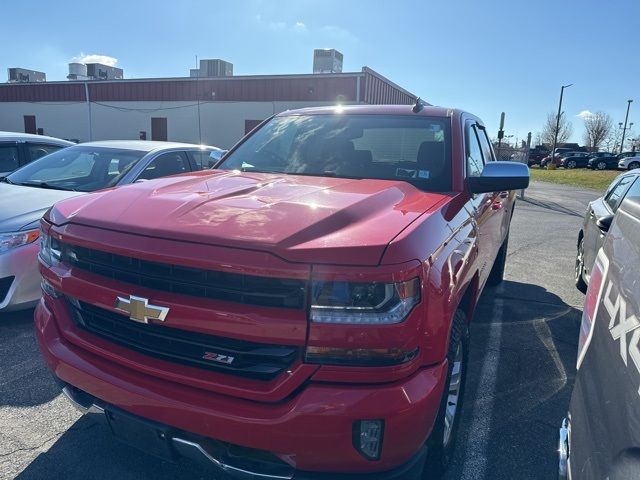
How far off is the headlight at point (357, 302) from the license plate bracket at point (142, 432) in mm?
807

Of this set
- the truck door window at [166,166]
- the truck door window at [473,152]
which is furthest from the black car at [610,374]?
the truck door window at [166,166]

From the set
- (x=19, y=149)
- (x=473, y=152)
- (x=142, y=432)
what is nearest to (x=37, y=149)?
(x=19, y=149)

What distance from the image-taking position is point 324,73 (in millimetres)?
20172

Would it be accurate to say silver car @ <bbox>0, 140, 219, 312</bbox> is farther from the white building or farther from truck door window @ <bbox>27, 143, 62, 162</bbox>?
the white building

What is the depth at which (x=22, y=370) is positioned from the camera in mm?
3398

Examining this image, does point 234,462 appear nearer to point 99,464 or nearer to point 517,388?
point 99,464

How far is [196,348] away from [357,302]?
68 cm

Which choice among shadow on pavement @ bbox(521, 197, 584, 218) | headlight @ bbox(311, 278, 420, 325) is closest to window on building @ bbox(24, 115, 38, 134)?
shadow on pavement @ bbox(521, 197, 584, 218)

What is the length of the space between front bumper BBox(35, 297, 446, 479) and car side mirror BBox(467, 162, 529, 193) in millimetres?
1343

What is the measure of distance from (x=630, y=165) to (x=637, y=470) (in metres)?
46.0

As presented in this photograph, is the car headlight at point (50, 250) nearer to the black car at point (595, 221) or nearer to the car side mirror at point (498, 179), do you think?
the car side mirror at point (498, 179)

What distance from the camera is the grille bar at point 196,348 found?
1.76m

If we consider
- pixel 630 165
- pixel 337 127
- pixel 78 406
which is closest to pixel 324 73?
pixel 337 127

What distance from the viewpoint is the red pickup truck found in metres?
1.67
